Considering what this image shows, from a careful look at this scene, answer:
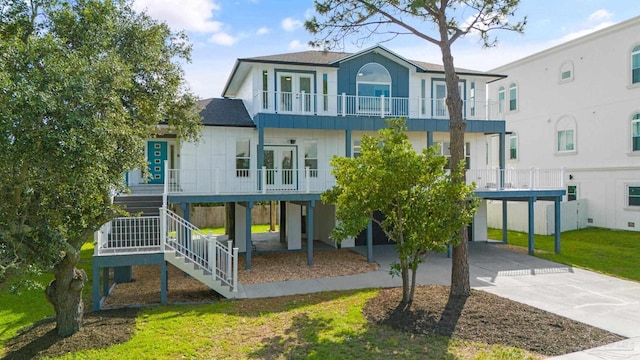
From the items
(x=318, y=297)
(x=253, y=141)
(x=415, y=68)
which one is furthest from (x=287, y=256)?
(x=415, y=68)

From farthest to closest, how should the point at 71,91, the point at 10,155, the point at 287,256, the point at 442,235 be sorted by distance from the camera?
the point at 287,256 < the point at 442,235 < the point at 71,91 < the point at 10,155

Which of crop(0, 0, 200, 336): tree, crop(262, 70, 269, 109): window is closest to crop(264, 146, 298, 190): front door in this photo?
crop(262, 70, 269, 109): window

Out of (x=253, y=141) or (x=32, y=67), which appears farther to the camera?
(x=253, y=141)

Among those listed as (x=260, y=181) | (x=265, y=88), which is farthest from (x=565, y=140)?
(x=260, y=181)

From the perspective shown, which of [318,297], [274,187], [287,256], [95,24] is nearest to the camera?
[95,24]

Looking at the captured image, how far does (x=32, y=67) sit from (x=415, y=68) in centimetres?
1538

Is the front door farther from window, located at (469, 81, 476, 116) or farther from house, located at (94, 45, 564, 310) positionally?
window, located at (469, 81, 476, 116)

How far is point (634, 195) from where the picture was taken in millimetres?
21531

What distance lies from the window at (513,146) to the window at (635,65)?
824 centimetres

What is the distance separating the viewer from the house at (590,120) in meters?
21.7

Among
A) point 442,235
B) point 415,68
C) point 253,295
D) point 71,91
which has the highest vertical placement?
point 415,68

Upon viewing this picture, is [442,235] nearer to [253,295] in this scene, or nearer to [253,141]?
[253,295]

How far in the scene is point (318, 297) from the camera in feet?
34.8

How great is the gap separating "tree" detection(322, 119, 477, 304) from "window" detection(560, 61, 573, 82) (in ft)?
67.5
